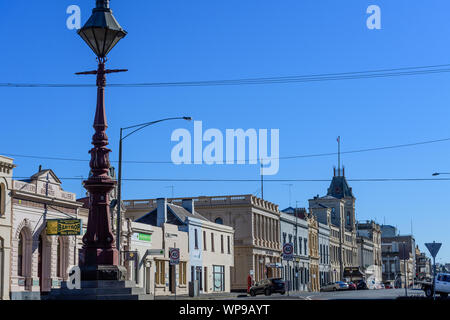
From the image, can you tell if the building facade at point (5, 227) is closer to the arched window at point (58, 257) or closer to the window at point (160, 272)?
the arched window at point (58, 257)

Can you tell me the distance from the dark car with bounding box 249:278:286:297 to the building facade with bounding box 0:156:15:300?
77.6ft

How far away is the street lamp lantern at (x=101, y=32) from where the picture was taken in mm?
22750

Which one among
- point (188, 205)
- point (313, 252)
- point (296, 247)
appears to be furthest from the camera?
point (313, 252)

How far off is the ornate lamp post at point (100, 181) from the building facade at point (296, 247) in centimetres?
6295

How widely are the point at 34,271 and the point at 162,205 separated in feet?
65.2

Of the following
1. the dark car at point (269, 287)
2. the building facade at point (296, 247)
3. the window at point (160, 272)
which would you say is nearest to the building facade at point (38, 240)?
the window at point (160, 272)

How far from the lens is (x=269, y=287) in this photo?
57125 millimetres

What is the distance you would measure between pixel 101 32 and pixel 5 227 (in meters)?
18.7

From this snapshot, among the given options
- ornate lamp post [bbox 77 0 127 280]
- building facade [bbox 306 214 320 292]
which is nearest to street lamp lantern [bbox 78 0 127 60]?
ornate lamp post [bbox 77 0 127 280]

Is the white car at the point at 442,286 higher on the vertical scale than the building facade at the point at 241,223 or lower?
lower

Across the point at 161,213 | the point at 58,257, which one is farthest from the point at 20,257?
the point at 161,213

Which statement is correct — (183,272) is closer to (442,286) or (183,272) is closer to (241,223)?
(241,223)
